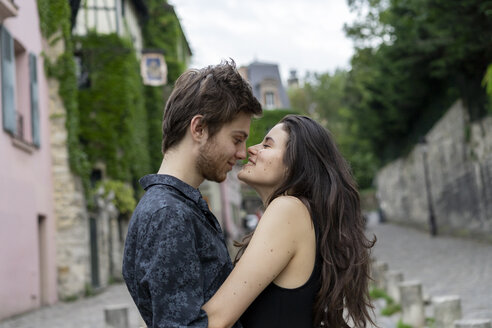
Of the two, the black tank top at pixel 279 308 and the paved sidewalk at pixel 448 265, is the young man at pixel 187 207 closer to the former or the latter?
the black tank top at pixel 279 308

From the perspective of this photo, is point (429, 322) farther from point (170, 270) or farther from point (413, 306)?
point (170, 270)

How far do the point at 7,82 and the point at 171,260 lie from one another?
11033 millimetres

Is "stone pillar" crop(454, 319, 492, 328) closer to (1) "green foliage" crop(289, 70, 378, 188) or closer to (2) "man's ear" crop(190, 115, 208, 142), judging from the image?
(2) "man's ear" crop(190, 115, 208, 142)

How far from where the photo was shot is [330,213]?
8.10 ft

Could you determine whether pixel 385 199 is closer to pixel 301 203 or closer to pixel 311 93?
pixel 311 93

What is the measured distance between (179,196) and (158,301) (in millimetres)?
351

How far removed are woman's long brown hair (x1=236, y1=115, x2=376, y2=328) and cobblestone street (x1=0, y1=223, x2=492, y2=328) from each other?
20.1 feet

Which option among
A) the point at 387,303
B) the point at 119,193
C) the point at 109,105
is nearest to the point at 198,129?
the point at 387,303

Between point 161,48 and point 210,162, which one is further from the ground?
point 161,48

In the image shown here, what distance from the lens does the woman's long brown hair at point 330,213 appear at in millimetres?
2443

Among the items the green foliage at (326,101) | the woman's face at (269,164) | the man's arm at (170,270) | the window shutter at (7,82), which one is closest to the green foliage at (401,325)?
the woman's face at (269,164)

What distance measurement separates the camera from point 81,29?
63.5 feet

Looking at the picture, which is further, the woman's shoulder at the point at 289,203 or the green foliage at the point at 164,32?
the green foliage at the point at 164,32

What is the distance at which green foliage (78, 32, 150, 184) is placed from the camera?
18344 mm
